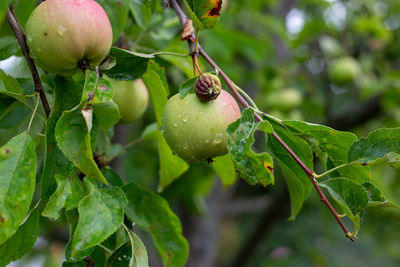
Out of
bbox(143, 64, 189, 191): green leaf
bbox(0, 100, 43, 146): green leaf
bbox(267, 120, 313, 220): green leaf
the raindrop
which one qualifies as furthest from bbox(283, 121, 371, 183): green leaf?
bbox(0, 100, 43, 146): green leaf

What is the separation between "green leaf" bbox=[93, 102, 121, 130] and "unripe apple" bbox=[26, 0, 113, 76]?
74mm

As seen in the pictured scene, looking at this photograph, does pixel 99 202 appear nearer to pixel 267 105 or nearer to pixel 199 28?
pixel 199 28

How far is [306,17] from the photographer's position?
11.9ft

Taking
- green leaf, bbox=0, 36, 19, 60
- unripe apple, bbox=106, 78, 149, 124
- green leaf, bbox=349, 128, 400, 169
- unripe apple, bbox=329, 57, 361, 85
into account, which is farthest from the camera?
unripe apple, bbox=329, 57, 361, 85

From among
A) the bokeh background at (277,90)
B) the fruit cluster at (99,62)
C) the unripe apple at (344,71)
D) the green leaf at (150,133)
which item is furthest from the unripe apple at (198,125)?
the unripe apple at (344,71)

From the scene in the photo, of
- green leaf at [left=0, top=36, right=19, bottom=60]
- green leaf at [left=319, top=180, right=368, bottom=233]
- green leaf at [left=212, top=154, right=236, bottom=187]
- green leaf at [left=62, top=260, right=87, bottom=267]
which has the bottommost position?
green leaf at [left=212, top=154, right=236, bottom=187]

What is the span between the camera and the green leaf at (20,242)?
0.75 metres

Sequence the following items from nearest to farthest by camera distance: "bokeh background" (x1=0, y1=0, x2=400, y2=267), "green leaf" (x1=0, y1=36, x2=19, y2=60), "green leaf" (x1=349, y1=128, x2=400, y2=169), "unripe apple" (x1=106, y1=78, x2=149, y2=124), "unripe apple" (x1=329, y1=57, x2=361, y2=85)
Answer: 1. "green leaf" (x1=349, y1=128, x2=400, y2=169)
2. "green leaf" (x1=0, y1=36, x2=19, y2=60)
3. "unripe apple" (x1=106, y1=78, x2=149, y2=124)
4. "bokeh background" (x1=0, y1=0, x2=400, y2=267)
5. "unripe apple" (x1=329, y1=57, x2=361, y2=85)

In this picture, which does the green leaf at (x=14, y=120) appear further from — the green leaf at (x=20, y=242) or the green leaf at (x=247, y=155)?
the green leaf at (x=247, y=155)

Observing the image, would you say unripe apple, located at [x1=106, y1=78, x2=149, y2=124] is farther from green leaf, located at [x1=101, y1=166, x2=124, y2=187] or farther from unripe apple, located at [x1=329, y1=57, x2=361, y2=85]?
unripe apple, located at [x1=329, y1=57, x2=361, y2=85]

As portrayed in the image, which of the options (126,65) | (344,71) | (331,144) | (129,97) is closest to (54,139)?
(126,65)

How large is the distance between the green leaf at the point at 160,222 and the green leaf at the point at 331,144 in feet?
1.00

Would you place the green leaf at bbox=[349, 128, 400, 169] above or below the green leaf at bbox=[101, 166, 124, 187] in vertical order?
above

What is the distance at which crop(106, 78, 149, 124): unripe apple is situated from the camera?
0.98 metres
